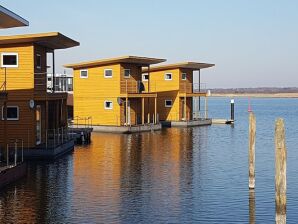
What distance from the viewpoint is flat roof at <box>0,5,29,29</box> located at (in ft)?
78.6

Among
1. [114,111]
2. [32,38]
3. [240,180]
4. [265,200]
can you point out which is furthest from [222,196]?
[114,111]

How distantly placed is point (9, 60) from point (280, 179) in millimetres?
20273

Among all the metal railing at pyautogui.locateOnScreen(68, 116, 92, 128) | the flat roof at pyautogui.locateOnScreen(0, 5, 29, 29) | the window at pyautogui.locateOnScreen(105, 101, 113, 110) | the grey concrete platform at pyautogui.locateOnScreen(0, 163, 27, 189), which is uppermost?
the flat roof at pyautogui.locateOnScreen(0, 5, 29, 29)

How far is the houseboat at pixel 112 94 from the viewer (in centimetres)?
5022

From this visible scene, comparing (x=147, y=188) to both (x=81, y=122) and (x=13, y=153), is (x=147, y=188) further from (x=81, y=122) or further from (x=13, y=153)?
(x=81, y=122)

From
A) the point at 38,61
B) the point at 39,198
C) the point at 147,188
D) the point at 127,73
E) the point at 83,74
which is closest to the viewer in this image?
the point at 39,198

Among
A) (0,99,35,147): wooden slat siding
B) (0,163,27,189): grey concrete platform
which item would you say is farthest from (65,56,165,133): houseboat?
(0,163,27,189): grey concrete platform

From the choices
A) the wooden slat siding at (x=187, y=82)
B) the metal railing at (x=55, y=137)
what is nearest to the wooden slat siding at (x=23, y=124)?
the metal railing at (x=55, y=137)

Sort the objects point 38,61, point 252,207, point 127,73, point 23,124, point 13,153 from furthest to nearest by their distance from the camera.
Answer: point 127,73 → point 38,61 → point 23,124 → point 13,153 → point 252,207

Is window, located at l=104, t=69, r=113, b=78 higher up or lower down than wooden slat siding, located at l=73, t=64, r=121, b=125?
higher up

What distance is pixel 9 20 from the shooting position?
26000 millimetres

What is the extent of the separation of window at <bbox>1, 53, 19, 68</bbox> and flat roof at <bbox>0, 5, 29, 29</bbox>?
2786mm

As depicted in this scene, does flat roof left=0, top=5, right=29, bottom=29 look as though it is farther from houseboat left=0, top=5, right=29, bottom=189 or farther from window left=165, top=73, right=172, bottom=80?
window left=165, top=73, right=172, bottom=80

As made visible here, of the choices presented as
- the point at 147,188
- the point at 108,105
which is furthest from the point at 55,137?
the point at 108,105
